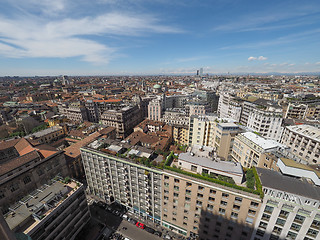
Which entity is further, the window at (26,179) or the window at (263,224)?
the window at (26,179)

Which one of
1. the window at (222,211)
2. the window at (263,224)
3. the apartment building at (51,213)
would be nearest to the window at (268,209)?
the window at (263,224)

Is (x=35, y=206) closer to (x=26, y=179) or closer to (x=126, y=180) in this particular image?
(x=26, y=179)

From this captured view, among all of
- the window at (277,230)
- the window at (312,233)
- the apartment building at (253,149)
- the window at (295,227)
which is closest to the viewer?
the window at (312,233)

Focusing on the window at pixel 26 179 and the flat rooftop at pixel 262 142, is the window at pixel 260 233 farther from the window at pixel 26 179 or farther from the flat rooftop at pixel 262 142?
the window at pixel 26 179

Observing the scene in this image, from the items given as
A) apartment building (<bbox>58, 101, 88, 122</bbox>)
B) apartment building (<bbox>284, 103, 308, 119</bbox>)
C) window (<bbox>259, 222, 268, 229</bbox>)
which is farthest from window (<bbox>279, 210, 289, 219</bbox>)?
apartment building (<bbox>58, 101, 88, 122</bbox>)

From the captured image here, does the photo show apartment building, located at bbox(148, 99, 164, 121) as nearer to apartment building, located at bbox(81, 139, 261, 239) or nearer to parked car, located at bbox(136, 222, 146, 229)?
apartment building, located at bbox(81, 139, 261, 239)

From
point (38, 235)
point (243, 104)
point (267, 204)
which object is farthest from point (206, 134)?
point (38, 235)

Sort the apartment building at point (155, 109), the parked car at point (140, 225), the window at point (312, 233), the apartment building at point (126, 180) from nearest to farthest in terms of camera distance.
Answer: the window at point (312, 233) < the apartment building at point (126, 180) < the parked car at point (140, 225) < the apartment building at point (155, 109)
